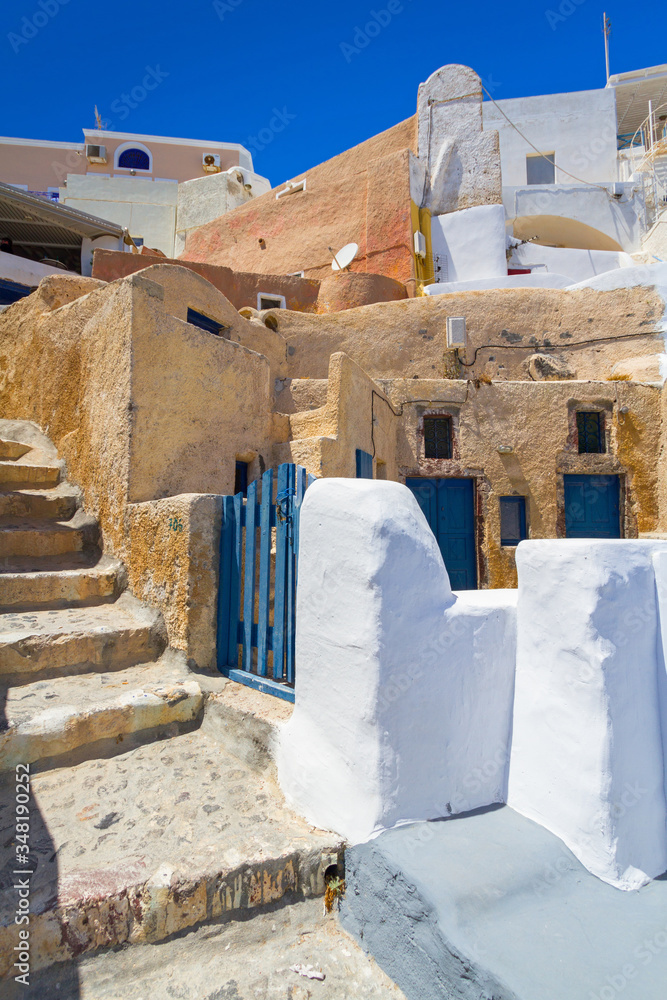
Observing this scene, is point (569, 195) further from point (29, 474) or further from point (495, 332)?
point (29, 474)

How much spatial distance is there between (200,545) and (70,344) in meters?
3.35

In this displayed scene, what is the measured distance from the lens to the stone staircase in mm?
1960

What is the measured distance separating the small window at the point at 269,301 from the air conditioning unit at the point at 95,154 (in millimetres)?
17791

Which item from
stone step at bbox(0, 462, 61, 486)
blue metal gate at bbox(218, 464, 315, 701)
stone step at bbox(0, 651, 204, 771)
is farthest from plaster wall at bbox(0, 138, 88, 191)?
stone step at bbox(0, 651, 204, 771)

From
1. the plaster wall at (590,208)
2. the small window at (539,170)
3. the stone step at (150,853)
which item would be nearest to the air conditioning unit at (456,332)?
the plaster wall at (590,208)

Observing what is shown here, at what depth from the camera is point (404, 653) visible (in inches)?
87.7

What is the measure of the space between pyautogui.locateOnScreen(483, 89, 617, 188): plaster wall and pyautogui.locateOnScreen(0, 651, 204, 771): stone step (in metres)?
24.7

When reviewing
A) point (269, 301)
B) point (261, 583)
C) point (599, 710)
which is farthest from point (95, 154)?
point (599, 710)

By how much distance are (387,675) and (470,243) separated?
58.5 ft

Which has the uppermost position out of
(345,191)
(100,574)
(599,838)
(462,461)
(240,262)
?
(345,191)

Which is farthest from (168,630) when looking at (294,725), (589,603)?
(589,603)

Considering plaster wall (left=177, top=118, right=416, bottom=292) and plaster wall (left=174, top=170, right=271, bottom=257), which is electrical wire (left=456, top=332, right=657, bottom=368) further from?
plaster wall (left=174, top=170, right=271, bottom=257)

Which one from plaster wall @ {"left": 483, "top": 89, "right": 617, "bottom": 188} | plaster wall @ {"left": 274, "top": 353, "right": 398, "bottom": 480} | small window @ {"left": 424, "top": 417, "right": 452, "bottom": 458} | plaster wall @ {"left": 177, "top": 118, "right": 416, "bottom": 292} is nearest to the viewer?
plaster wall @ {"left": 274, "top": 353, "right": 398, "bottom": 480}

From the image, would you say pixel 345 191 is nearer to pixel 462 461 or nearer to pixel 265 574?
pixel 462 461
